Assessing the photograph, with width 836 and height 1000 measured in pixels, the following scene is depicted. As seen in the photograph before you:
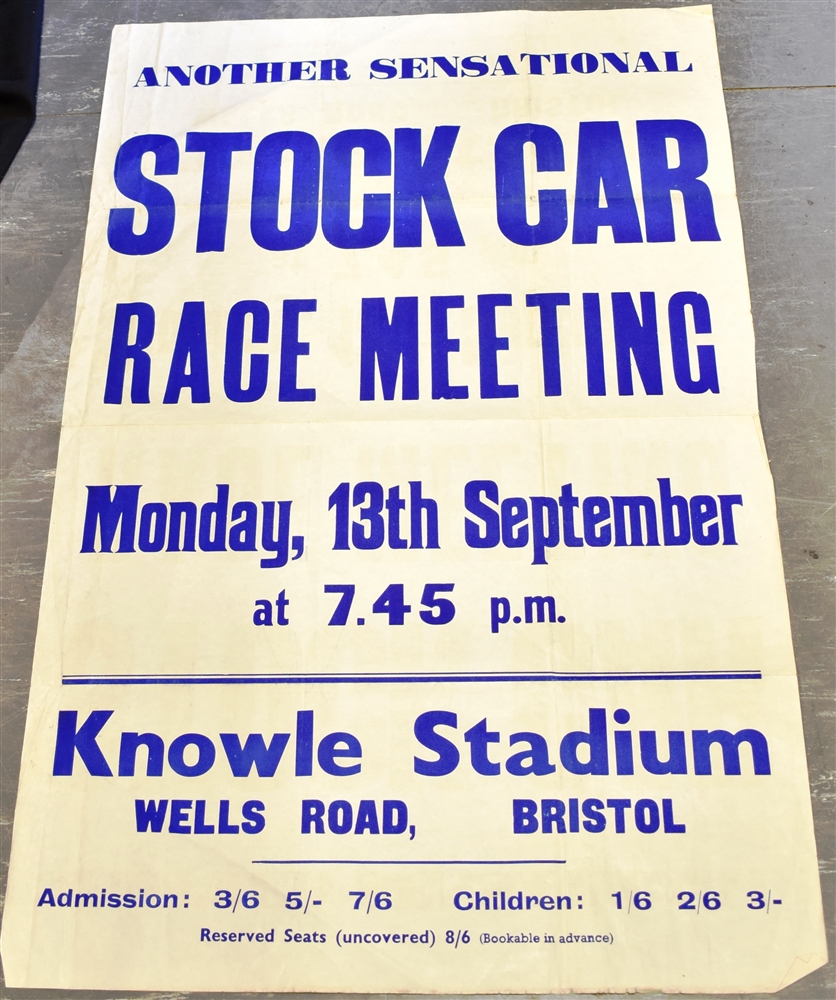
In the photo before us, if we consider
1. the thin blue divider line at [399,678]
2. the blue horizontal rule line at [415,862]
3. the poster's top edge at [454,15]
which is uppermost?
the poster's top edge at [454,15]

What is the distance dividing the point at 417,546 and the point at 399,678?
1.01 feet

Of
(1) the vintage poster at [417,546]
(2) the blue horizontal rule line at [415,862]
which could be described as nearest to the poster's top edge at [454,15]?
(1) the vintage poster at [417,546]

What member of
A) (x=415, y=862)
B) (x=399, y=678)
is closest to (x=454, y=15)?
(x=399, y=678)

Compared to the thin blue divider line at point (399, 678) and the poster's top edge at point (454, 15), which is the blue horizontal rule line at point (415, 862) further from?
the poster's top edge at point (454, 15)

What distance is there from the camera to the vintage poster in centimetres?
183

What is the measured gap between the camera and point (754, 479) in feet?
6.63

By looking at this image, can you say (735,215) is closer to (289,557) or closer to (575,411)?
(575,411)

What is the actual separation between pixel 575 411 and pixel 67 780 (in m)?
1.46

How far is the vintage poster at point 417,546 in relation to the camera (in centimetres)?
183

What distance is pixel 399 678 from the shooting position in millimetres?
1932

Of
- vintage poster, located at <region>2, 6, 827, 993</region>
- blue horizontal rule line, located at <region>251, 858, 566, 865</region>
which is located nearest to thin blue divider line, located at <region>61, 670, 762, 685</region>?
vintage poster, located at <region>2, 6, 827, 993</region>

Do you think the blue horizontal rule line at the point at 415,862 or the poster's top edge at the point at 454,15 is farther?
the poster's top edge at the point at 454,15

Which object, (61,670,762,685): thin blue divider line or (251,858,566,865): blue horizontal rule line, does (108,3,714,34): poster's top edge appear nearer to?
(61,670,762,685): thin blue divider line

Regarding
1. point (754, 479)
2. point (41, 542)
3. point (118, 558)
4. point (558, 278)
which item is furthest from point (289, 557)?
point (754, 479)
